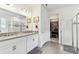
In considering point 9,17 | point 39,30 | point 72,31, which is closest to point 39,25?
point 39,30

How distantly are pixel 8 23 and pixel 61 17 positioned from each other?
349 centimetres

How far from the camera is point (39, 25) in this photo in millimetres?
4250

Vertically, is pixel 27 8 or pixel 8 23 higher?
pixel 27 8

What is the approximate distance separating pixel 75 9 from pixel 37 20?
7.89 ft

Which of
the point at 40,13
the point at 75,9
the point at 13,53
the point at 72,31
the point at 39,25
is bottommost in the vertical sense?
the point at 13,53

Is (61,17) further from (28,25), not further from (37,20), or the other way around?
(28,25)

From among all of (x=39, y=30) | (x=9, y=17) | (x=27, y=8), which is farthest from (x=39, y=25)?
(x=9, y=17)

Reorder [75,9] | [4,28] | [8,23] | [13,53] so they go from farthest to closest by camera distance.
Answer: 1. [75,9]
2. [8,23]
3. [4,28]
4. [13,53]

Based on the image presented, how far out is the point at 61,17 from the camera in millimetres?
5230

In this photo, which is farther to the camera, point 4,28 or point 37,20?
point 37,20

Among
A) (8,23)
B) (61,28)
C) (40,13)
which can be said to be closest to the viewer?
(8,23)

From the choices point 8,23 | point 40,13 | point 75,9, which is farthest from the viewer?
point 75,9
